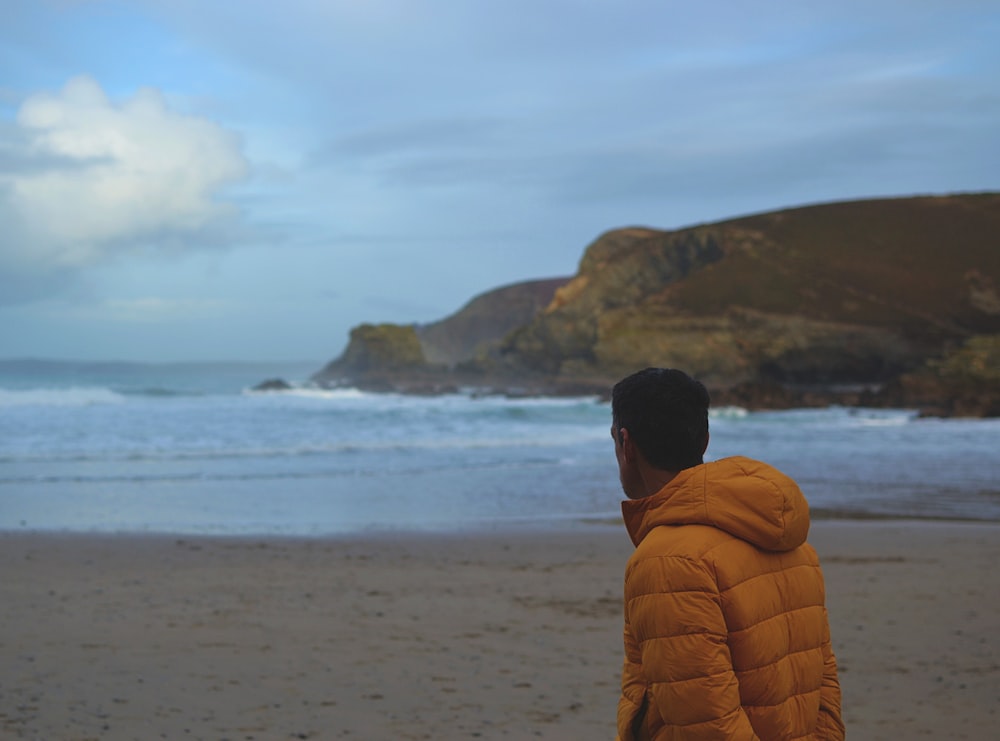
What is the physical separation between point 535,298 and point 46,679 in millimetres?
125979

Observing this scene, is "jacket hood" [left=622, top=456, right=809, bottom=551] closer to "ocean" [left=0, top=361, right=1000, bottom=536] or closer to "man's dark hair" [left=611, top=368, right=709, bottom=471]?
"man's dark hair" [left=611, top=368, right=709, bottom=471]

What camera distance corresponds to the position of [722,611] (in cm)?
174

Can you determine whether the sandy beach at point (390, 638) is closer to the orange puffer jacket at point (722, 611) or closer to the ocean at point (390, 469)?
the ocean at point (390, 469)

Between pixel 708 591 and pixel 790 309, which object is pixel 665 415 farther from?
pixel 790 309

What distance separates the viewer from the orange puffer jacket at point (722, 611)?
5.57 ft

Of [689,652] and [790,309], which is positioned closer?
[689,652]

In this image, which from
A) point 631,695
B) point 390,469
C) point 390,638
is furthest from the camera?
point 390,469

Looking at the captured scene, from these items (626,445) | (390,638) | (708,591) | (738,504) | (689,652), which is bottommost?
(390,638)

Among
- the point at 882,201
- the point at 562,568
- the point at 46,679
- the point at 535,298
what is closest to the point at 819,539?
the point at 562,568

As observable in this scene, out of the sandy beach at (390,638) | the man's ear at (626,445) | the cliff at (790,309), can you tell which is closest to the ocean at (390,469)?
the sandy beach at (390,638)

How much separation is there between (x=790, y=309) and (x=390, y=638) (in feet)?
197

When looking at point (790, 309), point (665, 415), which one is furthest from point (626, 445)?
point (790, 309)

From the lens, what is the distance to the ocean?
11797 millimetres

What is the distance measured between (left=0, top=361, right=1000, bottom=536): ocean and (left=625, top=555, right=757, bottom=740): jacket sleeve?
907cm
